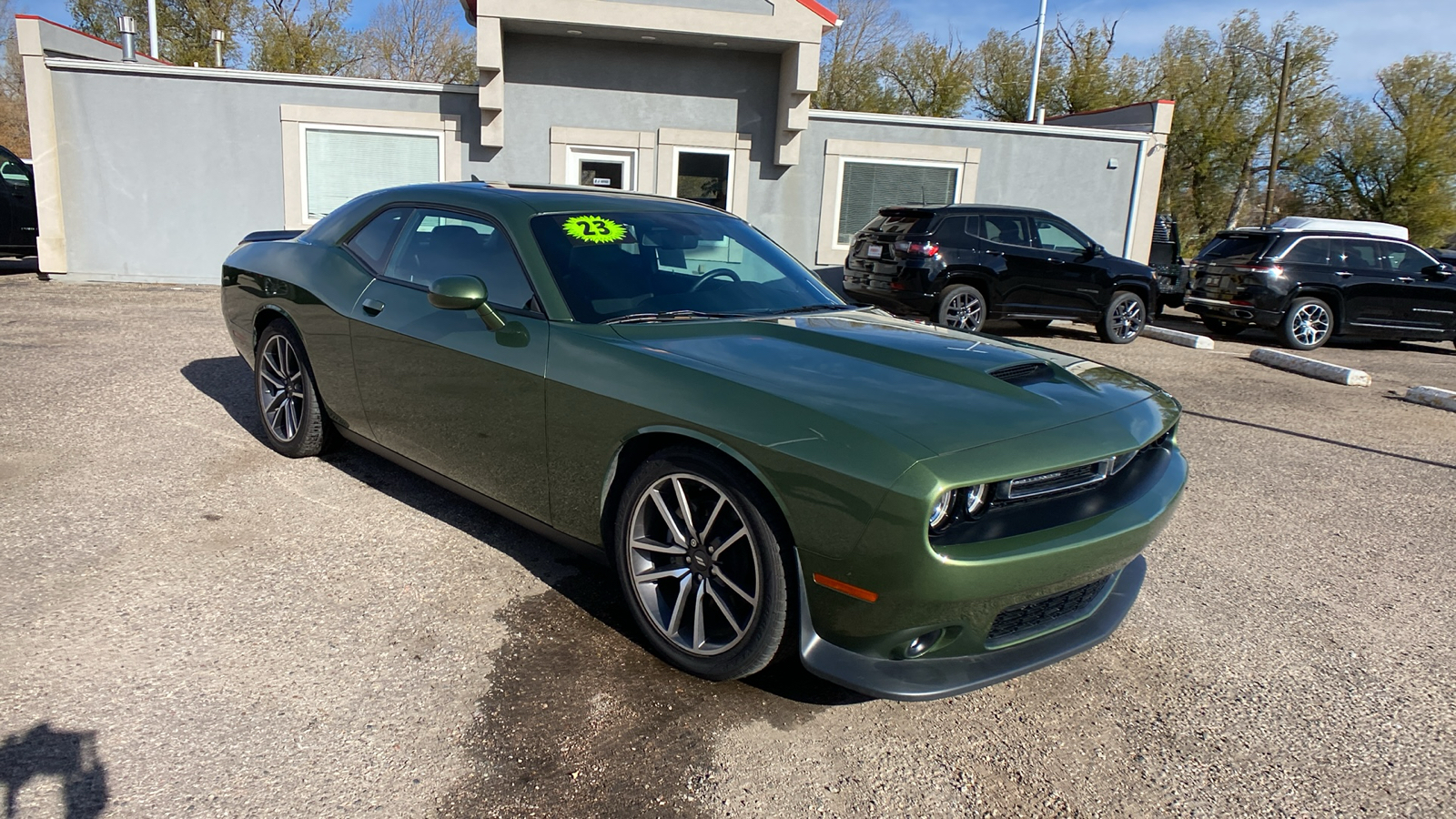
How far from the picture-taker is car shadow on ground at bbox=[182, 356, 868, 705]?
299cm

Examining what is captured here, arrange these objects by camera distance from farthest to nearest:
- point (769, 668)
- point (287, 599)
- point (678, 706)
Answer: point (287, 599) < point (769, 668) < point (678, 706)

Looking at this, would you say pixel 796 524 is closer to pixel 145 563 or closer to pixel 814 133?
pixel 145 563

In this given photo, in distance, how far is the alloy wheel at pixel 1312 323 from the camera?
41.0 feet

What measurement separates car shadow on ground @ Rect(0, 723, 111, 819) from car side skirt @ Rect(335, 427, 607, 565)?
1446mm

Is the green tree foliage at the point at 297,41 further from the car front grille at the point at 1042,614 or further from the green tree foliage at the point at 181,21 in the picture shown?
the car front grille at the point at 1042,614

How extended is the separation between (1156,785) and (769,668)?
1161mm

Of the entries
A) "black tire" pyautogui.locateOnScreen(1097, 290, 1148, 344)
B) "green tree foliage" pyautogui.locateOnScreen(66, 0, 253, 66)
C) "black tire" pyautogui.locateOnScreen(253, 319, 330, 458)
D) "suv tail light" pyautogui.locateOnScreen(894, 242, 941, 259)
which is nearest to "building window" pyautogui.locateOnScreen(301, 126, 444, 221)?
"suv tail light" pyautogui.locateOnScreen(894, 242, 941, 259)

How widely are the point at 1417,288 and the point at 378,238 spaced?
1390 cm

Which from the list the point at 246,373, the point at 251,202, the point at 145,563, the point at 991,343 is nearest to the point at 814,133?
the point at 251,202

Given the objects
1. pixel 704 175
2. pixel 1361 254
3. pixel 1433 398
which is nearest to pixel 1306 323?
pixel 1361 254

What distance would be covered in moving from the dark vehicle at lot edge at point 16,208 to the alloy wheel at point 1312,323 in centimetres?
1799

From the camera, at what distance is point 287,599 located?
3.40 m

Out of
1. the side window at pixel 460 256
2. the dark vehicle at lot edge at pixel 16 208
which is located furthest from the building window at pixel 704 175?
the side window at pixel 460 256

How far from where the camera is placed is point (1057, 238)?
11.6 metres
